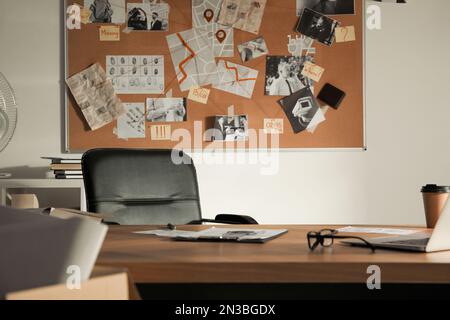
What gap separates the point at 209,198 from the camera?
3.54 meters

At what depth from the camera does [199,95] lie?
3.53 m

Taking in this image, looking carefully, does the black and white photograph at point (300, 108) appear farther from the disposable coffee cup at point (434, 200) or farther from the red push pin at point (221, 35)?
the disposable coffee cup at point (434, 200)

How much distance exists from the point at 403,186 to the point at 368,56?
82cm

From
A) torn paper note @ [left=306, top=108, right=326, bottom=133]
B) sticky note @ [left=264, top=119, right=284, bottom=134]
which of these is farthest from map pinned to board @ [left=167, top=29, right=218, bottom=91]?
torn paper note @ [left=306, top=108, right=326, bottom=133]

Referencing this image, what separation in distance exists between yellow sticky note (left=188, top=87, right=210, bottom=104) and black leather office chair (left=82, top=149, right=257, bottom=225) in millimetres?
1038

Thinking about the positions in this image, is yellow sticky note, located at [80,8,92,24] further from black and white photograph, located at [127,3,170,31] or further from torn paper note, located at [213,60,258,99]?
torn paper note, located at [213,60,258,99]

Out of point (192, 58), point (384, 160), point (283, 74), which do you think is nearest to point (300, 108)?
point (283, 74)

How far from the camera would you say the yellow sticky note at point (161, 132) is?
138 inches

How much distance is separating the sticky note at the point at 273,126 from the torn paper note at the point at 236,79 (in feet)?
0.63

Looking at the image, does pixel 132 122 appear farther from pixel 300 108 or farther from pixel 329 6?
pixel 329 6

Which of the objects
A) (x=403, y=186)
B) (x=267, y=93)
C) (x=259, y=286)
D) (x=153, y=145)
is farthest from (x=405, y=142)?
(x=259, y=286)
